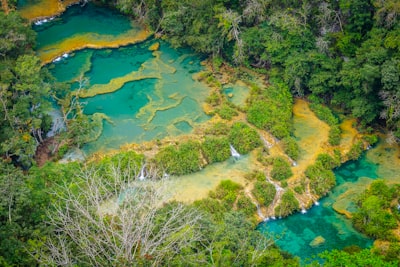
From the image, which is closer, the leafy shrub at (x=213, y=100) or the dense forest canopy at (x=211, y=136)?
the dense forest canopy at (x=211, y=136)

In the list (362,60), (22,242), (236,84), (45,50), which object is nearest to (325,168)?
(362,60)

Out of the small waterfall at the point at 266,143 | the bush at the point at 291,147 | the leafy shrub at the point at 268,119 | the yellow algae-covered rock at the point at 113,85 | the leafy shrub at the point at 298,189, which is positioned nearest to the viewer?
the leafy shrub at the point at 298,189

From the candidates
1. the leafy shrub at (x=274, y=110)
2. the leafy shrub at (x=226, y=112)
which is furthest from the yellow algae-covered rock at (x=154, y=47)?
the leafy shrub at (x=274, y=110)

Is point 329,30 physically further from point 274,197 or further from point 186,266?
point 186,266

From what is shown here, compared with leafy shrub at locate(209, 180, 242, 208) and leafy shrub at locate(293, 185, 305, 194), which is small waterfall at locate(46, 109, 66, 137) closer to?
leafy shrub at locate(209, 180, 242, 208)

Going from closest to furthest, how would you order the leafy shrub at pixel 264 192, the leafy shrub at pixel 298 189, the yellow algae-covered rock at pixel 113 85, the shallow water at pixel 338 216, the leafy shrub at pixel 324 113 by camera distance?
the shallow water at pixel 338 216 → the leafy shrub at pixel 264 192 → the leafy shrub at pixel 298 189 → the leafy shrub at pixel 324 113 → the yellow algae-covered rock at pixel 113 85

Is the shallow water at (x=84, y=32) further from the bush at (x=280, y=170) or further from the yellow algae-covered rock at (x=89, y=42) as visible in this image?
the bush at (x=280, y=170)

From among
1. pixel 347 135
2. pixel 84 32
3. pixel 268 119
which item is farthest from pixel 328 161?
pixel 84 32

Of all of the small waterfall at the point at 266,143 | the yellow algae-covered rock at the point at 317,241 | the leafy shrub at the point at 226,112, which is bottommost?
the yellow algae-covered rock at the point at 317,241
